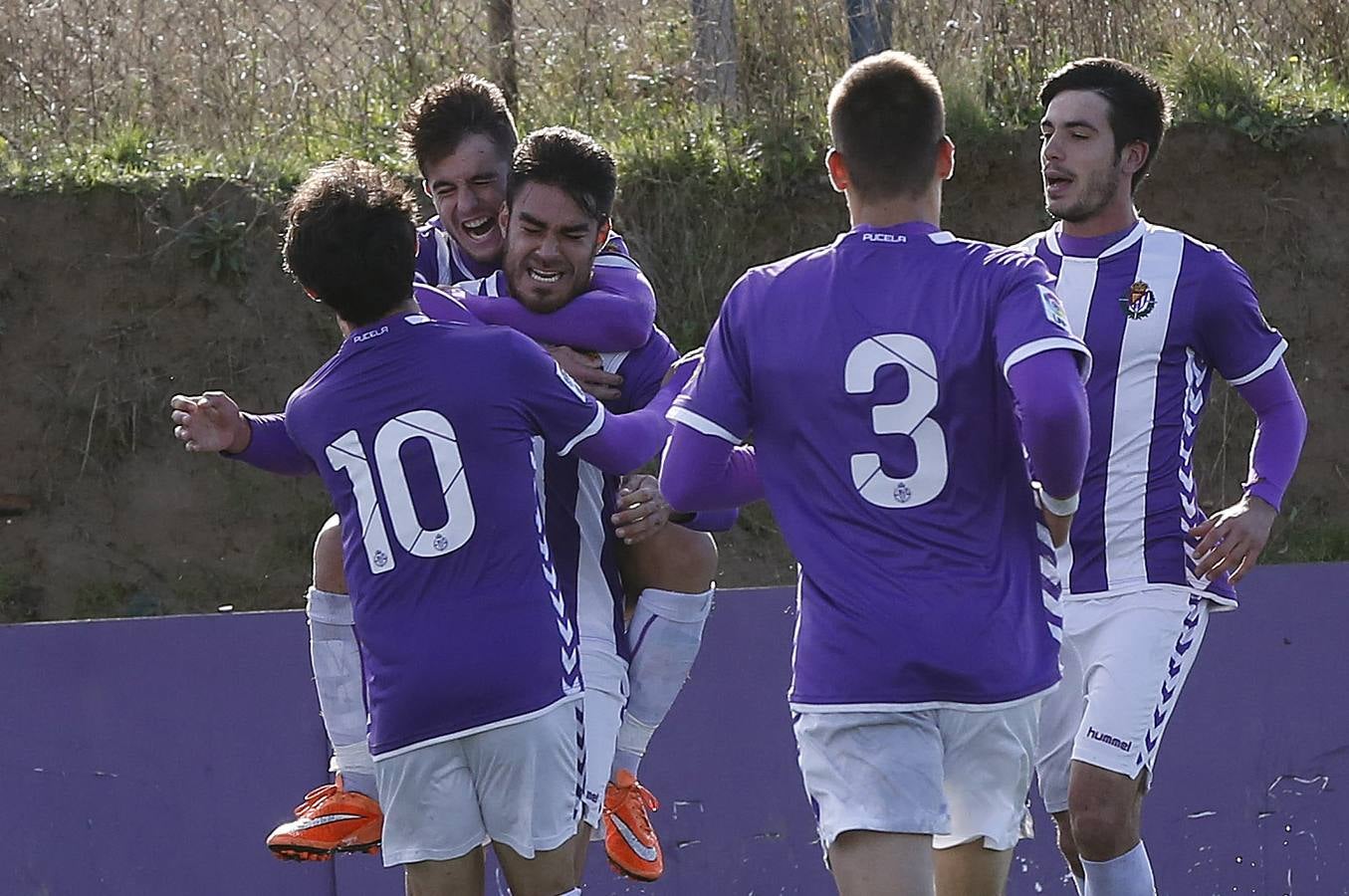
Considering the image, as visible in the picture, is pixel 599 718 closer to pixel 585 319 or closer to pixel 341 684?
pixel 341 684

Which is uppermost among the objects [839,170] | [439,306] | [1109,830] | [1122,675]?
[839,170]

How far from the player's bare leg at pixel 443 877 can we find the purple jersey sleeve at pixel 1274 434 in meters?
2.09

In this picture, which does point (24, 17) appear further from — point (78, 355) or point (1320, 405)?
point (1320, 405)

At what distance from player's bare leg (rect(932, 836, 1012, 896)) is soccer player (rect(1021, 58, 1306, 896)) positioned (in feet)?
3.33

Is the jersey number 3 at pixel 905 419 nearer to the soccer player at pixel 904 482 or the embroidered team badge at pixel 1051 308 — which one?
the soccer player at pixel 904 482

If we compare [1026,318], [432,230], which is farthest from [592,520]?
[1026,318]

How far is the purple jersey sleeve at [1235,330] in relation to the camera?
4496mm

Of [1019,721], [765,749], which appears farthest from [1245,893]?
[1019,721]

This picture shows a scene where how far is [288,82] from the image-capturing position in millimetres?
9539

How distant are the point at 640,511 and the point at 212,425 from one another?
0.90m

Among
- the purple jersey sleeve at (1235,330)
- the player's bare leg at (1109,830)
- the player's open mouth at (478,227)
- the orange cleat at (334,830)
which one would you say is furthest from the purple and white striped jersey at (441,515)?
the purple jersey sleeve at (1235,330)

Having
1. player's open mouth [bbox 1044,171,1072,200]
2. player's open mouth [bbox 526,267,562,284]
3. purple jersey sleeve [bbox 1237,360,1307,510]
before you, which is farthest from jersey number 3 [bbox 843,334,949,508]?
player's open mouth [bbox 1044,171,1072,200]

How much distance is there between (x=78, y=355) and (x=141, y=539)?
933mm

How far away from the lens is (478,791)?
365 centimetres
